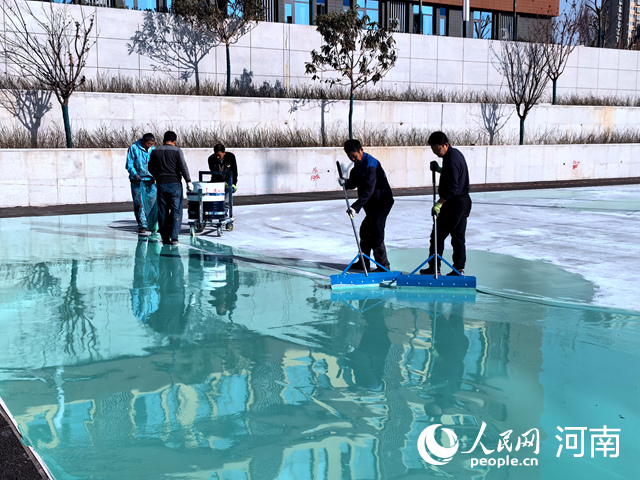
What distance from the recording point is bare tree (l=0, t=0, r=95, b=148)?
19.2 m

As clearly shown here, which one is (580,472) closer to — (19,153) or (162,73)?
(19,153)

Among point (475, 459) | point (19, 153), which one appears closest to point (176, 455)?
point (475, 459)

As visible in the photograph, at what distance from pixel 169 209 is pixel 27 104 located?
1001 cm

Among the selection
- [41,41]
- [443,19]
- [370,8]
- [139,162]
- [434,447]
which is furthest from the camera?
[443,19]

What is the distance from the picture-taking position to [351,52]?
2383cm

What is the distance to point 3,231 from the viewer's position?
43.3 feet

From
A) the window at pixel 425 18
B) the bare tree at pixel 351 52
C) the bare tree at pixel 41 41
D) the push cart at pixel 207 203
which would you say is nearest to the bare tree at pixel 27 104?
the bare tree at pixel 41 41

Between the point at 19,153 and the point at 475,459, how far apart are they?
16262mm

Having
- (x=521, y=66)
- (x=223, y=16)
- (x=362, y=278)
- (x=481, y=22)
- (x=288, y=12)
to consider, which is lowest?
(x=362, y=278)

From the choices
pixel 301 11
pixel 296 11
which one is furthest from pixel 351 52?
pixel 301 11

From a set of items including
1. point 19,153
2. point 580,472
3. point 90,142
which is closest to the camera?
point 580,472

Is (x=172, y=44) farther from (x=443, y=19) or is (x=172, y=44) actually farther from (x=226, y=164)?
(x=443, y=19)

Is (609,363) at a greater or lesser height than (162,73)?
lesser

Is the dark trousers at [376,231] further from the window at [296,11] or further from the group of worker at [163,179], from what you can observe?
the window at [296,11]
